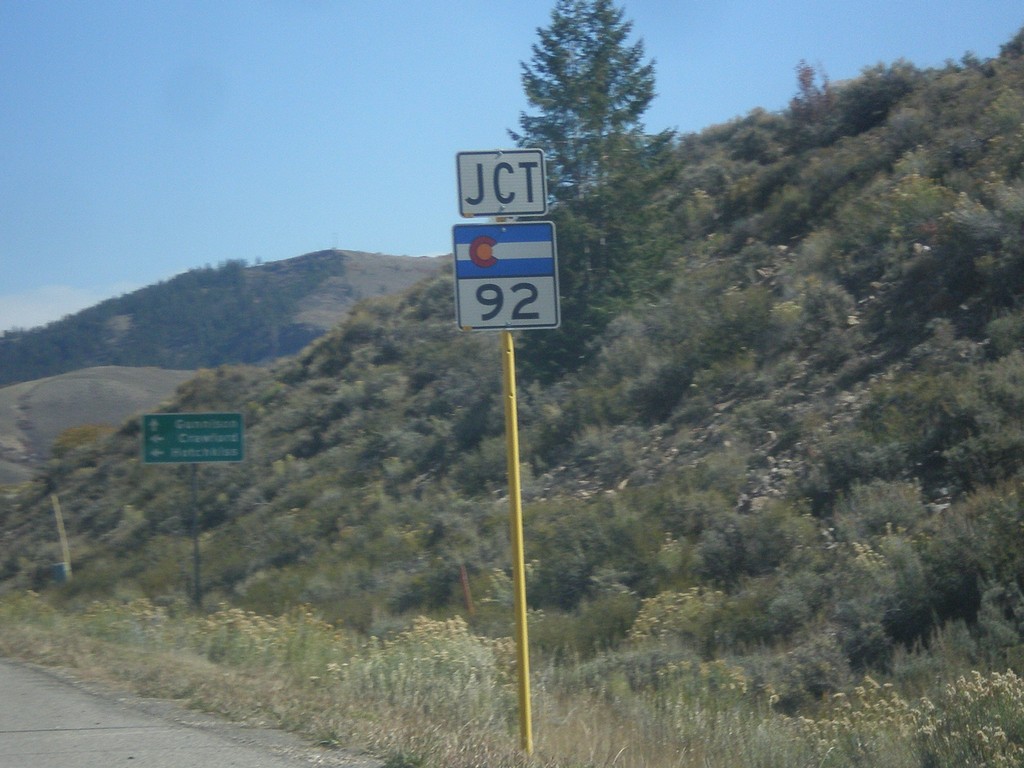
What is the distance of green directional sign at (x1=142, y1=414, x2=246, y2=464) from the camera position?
17.4 meters

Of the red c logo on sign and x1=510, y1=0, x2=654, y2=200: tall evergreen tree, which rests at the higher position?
x1=510, y1=0, x2=654, y2=200: tall evergreen tree

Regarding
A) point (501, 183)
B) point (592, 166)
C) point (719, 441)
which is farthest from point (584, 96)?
point (501, 183)

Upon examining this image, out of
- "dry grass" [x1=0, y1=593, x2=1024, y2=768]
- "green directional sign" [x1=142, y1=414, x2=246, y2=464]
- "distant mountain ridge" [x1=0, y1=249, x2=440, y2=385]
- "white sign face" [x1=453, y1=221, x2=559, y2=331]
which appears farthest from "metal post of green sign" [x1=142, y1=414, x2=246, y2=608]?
"distant mountain ridge" [x1=0, y1=249, x2=440, y2=385]

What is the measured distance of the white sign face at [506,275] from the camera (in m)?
6.47

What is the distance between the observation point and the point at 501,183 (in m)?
6.57

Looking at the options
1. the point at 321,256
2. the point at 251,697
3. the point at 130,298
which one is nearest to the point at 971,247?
the point at 251,697

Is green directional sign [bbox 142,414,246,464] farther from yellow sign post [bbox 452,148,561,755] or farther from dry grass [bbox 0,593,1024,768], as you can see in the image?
yellow sign post [bbox 452,148,561,755]

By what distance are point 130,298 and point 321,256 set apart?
21.9 meters

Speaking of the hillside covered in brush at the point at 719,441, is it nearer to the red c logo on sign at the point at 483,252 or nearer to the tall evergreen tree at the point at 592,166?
the tall evergreen tree at the point at 592,166

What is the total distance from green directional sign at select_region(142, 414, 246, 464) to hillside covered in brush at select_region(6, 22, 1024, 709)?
10.7 feet

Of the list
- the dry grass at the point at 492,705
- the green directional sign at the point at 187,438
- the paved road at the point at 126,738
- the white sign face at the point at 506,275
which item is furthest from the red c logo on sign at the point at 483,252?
the green directional sign at the point at 187,438

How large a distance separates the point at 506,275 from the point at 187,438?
40.3ft

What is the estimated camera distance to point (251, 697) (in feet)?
24.1

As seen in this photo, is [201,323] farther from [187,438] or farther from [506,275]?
[506,275]
